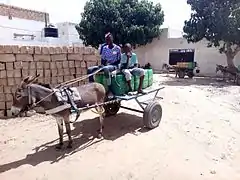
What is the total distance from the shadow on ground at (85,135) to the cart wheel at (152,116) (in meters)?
0.21

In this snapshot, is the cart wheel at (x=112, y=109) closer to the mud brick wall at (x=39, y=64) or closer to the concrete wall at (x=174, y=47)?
the mud brick wall at (x=39, y=64)

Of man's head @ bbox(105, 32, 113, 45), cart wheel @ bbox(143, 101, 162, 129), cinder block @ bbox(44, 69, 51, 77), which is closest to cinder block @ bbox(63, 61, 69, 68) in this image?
cinder block @ bbox(44, 69, 51, 77)

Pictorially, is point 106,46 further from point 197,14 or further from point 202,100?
point 197,14

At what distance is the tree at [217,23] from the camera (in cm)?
1659

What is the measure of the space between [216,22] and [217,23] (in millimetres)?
127

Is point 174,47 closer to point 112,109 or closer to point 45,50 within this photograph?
point 45,50

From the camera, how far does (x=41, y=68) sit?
8750 millimetres

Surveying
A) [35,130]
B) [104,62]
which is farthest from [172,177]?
[35,130]

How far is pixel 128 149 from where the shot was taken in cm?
579

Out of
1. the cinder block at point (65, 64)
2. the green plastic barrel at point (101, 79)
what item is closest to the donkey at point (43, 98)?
the green plastic barrel at point (101, 79)

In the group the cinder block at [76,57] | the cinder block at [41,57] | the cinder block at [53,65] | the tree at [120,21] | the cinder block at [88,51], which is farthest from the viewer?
the tree at [120,21]

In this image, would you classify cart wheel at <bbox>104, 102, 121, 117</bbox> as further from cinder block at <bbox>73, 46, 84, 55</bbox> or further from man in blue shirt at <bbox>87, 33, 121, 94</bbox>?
cinder block at <bbox>73, 46, 84, 55</bbox>

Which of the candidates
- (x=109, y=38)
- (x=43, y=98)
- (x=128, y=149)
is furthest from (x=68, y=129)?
(x=109, y=38)

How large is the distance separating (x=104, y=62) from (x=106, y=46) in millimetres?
382
